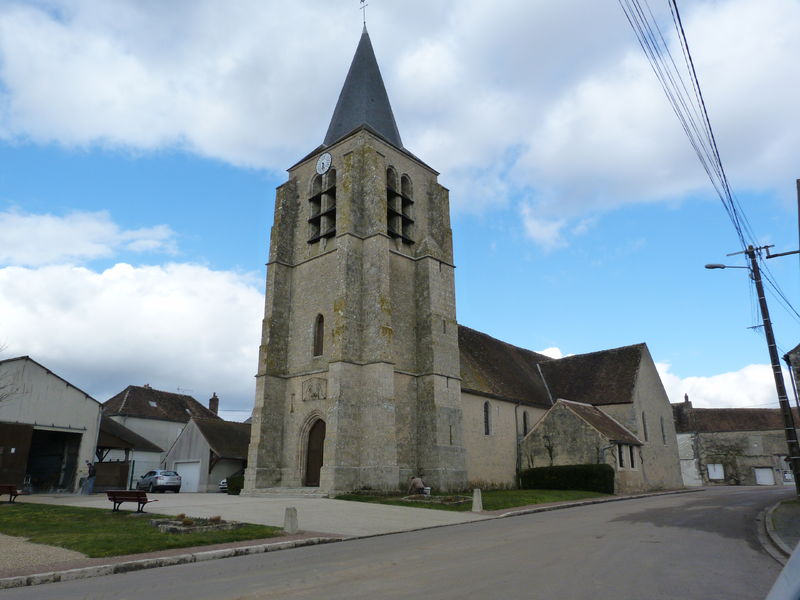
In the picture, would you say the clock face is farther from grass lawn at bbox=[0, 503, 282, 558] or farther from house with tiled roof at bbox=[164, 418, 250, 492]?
grass lawn at bbox=[0, 503, 282, 558]

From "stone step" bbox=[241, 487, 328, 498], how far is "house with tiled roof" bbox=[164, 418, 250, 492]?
8285mm

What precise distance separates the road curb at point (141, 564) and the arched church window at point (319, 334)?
14.5m

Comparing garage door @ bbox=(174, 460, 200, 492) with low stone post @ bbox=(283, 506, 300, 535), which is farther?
garage door @ bbox=(174, 460, 200, 492)

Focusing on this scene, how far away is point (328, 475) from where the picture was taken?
67.7ft

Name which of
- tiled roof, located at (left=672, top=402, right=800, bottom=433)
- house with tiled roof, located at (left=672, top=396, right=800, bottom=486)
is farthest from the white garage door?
tiled roof, located at (left=672, top=402, right=800, bottom=433)

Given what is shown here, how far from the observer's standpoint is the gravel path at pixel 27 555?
8125mm

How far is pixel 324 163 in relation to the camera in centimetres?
2778

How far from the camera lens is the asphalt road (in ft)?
20.6

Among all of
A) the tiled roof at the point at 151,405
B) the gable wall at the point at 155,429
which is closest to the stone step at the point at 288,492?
the tiled roof at the point at 151,405

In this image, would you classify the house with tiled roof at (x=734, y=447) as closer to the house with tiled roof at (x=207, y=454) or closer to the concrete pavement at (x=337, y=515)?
the house with tiled roof at (x=207, y=454)

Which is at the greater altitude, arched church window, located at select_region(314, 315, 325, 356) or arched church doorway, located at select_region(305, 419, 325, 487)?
arched church window, located at select_region(314, 315, 325, 356)

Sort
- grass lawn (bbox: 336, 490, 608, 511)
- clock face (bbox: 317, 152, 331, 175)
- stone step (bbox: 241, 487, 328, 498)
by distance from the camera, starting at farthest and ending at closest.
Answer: clock face (bbox: 317, 152, 331, 175) < stone step (bbox: 241, 487, 328, 498) < grass lawn (bbox: 336, 490, 608, 511)

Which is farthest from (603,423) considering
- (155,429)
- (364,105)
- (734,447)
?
(155,429)

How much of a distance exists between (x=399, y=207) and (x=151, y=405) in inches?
1041
